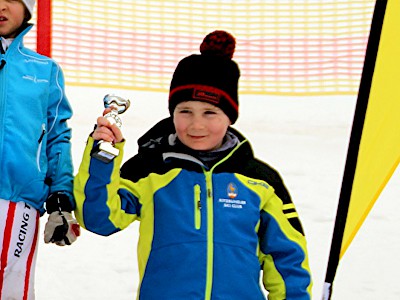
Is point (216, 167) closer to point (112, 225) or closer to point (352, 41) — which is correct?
point (112, 225)

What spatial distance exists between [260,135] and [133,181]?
17.8 feet

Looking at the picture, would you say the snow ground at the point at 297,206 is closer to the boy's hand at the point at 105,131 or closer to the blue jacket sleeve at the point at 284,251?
the blue jacket sleeve at the point at 284,251

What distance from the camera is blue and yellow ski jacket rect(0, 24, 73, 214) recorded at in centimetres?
289

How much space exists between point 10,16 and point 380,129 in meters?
1.31

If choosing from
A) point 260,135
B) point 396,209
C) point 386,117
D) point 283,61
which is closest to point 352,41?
point 283,61

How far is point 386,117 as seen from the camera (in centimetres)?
299

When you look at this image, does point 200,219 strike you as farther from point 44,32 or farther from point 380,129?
point 44,32

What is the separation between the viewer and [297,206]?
5852 millimetres

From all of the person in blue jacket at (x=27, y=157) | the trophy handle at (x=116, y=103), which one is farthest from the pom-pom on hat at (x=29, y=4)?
the trophy handle at (x=116, y=103)

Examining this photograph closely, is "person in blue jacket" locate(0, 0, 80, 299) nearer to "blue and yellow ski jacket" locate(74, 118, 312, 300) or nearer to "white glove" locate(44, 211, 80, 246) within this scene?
"white glove" locate(44, 211, 80, 246)

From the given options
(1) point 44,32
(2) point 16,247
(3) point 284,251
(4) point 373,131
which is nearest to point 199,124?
(3) point 284,251

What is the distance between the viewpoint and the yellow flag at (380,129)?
9.61ft

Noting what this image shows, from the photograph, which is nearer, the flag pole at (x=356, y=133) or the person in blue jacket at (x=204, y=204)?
the person in blue jacket at (x=204, y=204)

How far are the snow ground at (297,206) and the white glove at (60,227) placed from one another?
1.42 m
